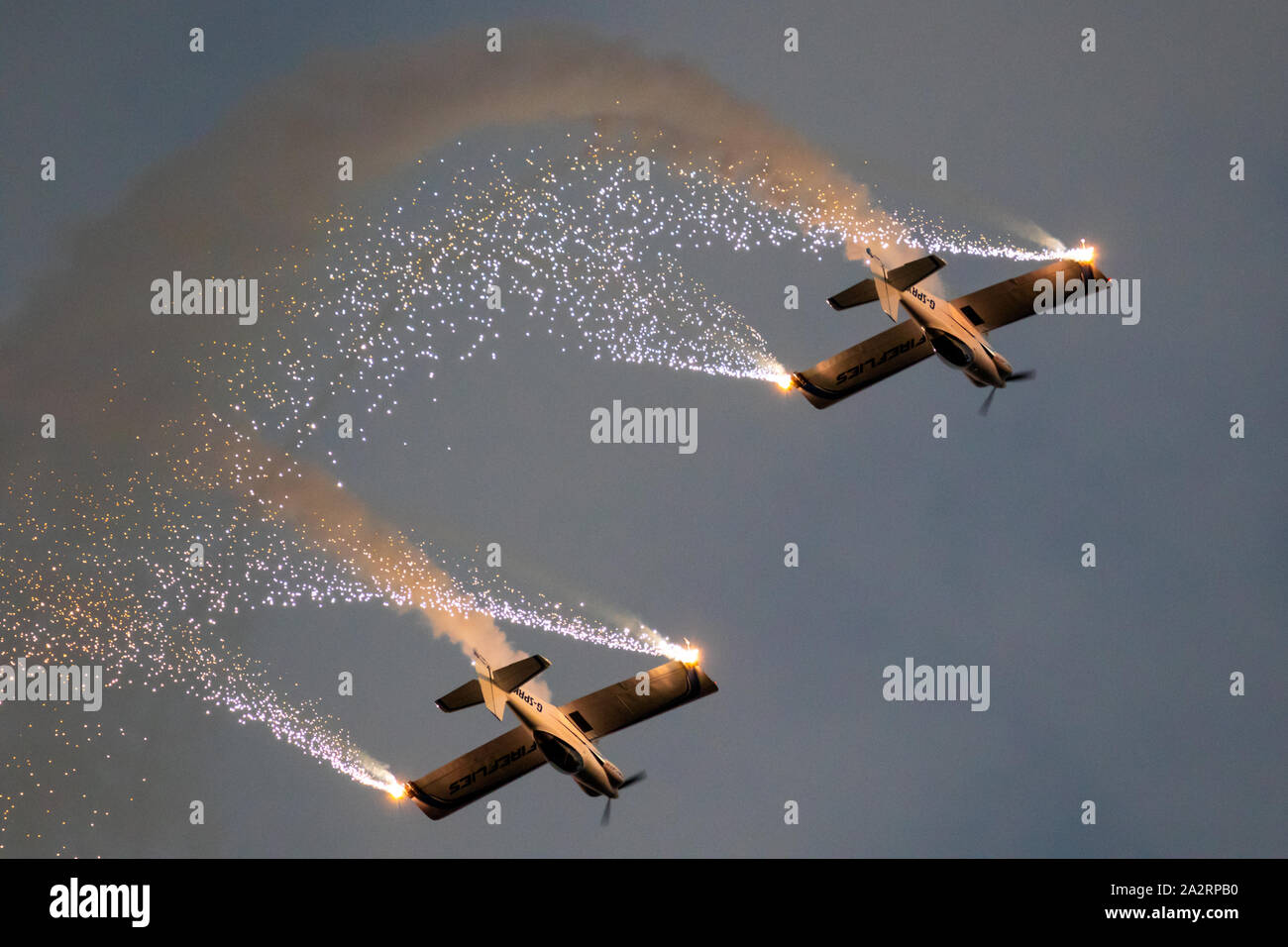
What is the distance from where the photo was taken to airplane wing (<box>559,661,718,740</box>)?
194ft

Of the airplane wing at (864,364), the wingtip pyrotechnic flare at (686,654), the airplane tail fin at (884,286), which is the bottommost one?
the wingtip pyrotechnic flare at (686,654)

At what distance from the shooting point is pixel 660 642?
58250 millimetres

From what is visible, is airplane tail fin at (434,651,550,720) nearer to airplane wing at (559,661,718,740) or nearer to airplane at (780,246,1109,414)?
airplane wing at (559,661,718,740)

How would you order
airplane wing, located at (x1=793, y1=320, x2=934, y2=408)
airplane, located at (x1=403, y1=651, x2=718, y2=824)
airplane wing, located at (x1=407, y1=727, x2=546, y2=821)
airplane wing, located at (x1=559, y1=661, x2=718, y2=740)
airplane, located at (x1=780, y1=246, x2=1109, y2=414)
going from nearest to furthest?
airplane, located at (x1=780, y1=246, x2=1109, y2=414) → airplane, located at (x1=403, y1=651, x2=718, y2=824) → airplane wing, located at (x1=559, y1=661, x2=718, y2=740) → airplane wing, located at (x1=407, y1=727, x2=546, y2=821) → airplane wing, located at (x1=793, y1=320, x2=934, y2=408)

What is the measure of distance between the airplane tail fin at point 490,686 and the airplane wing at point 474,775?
4.95 m

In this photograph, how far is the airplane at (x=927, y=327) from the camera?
55906mm

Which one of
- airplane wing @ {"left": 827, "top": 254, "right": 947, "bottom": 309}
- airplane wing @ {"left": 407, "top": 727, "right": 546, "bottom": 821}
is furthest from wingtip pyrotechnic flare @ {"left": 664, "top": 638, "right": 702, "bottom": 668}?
airplane wing @ {"left": 827, "top": 254, "right": 947, "bottom": 309}

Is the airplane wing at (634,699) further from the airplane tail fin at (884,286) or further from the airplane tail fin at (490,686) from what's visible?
the airplane tail fin at (884,286)

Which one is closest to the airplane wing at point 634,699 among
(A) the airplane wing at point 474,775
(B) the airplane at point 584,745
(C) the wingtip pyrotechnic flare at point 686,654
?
(B) the airplane at point 584,745

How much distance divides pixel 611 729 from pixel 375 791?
28.5ft

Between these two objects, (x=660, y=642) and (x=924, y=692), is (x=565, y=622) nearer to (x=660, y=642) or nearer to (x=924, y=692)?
(x=660, y=642)

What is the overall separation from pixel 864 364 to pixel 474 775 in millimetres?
17089
